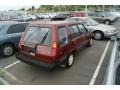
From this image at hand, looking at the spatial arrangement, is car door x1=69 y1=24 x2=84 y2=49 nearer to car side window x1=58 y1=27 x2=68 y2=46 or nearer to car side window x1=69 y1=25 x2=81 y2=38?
car side window x1=69 y1=25 x2=81 y2=38

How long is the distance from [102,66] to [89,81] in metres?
1.28

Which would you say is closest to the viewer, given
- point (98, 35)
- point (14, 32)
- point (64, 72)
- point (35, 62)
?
point (35, 62)

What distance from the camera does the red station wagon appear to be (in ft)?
15.6

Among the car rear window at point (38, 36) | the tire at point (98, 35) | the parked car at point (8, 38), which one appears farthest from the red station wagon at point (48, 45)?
the tire at point (98, 35)

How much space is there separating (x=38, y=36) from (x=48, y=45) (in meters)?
0.55

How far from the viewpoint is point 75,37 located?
6039 millimetres

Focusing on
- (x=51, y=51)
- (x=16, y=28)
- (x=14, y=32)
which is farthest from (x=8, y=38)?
(x=51, y=51)

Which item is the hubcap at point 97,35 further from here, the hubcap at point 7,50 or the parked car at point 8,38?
the hubcap at point 7,50

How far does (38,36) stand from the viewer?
16.8 feet

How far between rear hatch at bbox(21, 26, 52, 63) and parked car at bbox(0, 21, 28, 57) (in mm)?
1868

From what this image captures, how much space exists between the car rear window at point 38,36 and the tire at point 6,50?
6.59 ft

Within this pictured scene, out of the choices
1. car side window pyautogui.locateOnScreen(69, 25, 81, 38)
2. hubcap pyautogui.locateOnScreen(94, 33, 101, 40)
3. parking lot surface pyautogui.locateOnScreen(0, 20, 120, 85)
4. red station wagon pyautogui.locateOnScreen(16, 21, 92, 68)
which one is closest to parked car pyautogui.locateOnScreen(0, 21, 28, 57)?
parking lot surface pyautogui.locateOnScreen(0, 20, 120, 85)

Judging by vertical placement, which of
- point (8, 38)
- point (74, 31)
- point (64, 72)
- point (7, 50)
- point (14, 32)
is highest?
point (74, 31)

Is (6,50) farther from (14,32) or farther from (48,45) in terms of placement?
(48,45)
